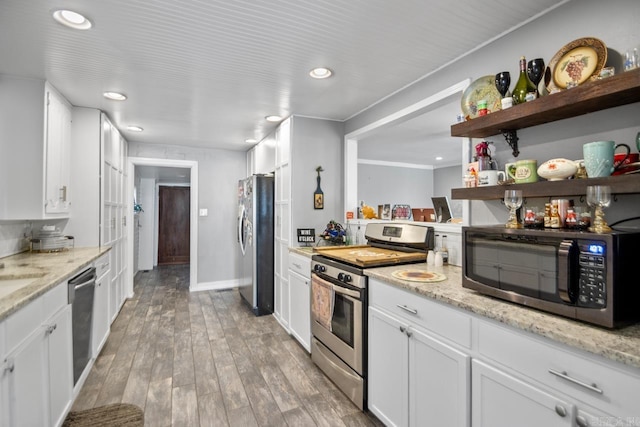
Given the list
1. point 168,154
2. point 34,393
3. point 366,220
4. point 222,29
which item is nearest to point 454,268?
point 366,220

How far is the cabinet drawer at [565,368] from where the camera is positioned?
0.86 metres

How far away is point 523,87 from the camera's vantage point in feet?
Result: 5.08

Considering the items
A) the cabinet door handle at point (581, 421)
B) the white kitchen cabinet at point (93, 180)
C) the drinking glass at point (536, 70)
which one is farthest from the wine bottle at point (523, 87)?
the white kitchen cabinet at point (93, 180)

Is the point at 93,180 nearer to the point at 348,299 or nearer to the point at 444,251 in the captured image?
the point at 348,299

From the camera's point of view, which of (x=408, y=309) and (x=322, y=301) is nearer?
(x=408, y=309)

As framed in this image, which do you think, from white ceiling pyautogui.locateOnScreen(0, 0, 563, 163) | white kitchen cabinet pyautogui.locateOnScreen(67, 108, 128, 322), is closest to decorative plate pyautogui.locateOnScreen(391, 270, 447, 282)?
white ceiling pyautogui.locateOnScreen(0, 0, 563, 163)

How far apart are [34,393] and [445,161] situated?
785 centimetres

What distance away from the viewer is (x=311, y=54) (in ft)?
6.54

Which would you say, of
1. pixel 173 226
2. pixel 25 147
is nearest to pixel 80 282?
pixel 25 147

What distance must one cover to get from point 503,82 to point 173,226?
7237 millimetres

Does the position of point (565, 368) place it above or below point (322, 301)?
above

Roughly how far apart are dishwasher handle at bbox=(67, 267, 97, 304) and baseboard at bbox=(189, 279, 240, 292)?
2518 millimetres

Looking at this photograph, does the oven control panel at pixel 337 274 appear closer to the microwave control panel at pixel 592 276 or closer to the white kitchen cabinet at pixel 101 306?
the microwave control panel at pixel 592 276

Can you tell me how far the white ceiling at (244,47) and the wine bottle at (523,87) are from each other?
29 centimetres
